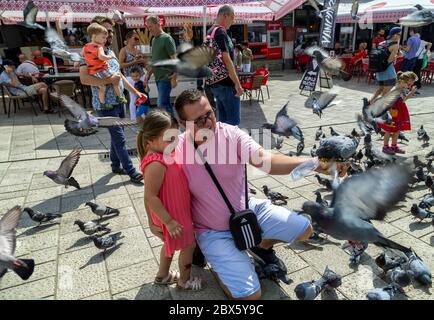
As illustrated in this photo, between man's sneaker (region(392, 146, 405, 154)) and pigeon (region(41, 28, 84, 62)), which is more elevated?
pigeon (region(41, 28, 84, 62))

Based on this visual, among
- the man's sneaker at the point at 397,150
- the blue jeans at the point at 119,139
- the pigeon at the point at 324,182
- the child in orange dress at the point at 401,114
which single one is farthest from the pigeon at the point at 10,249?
the man's sneaker at the point at 397,150

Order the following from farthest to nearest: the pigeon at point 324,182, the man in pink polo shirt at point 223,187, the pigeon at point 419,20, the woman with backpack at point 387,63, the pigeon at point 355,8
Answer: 1. the pigeon at point 355,8
2. the woman with backpack at point 387,63
3. the pigeon at point 419,20
4. the pigeon at point 324,182
5. the man in pink polo shirt at point 223,187

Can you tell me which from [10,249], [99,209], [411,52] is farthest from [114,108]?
[411,52]

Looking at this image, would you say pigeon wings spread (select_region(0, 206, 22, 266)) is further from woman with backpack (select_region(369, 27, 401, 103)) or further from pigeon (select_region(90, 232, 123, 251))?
woman with backpack (select_region(369, 27, 401, 103))

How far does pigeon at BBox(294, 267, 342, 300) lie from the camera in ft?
7.20

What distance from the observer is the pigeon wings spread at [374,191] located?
1815mm

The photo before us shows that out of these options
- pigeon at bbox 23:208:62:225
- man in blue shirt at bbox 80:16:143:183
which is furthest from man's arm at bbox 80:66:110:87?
pigeon at bbox 23:208:62:225

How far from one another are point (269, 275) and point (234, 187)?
0.77 metres

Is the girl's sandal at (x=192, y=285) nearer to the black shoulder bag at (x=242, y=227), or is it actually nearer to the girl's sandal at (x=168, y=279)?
the girl's sandal at (x=168, y=279)

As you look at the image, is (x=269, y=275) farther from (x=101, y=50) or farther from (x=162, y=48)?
(x=162, y=48)

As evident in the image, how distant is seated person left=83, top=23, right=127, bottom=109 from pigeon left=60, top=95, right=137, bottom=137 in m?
0.29

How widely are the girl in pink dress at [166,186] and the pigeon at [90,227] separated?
3.50ft

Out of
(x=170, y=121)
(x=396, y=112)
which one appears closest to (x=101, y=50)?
(x=170, y=121)

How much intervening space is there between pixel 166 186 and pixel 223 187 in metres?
0.42
